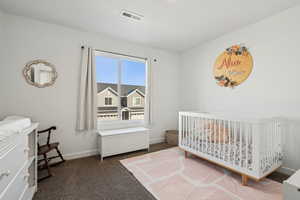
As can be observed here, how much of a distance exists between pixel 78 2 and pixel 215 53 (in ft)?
8.75

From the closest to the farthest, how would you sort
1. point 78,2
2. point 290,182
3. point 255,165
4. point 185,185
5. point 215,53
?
point 290,182 → point 255,165 → point 185,185 → point 78,2 → point 215,53

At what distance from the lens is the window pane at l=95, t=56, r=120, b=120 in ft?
9.24

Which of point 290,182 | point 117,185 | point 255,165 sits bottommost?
point 117,185

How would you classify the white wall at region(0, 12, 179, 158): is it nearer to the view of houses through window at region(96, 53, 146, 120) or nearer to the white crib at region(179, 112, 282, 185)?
the view of houses through window at region(96, 53, 146, 120)

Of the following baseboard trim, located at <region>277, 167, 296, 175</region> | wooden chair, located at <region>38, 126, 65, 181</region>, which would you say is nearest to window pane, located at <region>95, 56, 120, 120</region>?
wooden chair, located at <region>38, 126, 65, 181</region>

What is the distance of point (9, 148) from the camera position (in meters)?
1.00

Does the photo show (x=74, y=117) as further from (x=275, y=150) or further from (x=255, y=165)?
(x=275, y=150)

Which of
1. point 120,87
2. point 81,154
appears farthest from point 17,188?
point 120,87

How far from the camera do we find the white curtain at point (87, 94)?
2457mm

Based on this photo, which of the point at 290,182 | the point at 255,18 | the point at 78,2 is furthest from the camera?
the point at 255,18

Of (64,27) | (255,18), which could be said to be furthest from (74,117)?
(255,18)

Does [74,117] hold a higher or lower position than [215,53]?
lower

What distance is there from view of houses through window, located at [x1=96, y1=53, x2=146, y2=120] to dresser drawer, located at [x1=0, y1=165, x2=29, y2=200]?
1.58 metres

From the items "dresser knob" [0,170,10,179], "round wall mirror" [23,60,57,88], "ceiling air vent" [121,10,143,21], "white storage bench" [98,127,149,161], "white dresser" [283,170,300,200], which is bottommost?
"white storage bench" [98,127,149,161]
